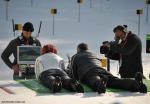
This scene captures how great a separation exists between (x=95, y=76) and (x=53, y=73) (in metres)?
0.72

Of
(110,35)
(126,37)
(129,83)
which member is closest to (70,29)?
(110,35)

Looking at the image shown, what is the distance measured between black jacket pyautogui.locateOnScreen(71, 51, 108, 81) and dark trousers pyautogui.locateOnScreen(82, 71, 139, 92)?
0.34 feet

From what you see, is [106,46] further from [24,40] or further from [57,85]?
[57,85]

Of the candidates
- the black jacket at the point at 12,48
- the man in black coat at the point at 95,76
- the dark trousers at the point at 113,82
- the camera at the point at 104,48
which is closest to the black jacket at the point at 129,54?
the camera at the point at 104,48

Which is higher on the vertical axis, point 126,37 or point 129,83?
point 126,37

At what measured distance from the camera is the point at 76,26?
2805cm

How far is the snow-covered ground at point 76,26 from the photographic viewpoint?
7.68 meters

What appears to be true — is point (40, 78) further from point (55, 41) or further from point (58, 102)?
point (55, 41)

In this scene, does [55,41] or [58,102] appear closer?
[58,102]

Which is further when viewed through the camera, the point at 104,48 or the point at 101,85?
the point at 104,48

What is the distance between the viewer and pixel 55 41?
21766mm

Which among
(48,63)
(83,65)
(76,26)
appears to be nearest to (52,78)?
(48,63)

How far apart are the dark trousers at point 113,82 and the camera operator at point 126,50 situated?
1.26 m

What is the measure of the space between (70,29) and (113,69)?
1218 cm
